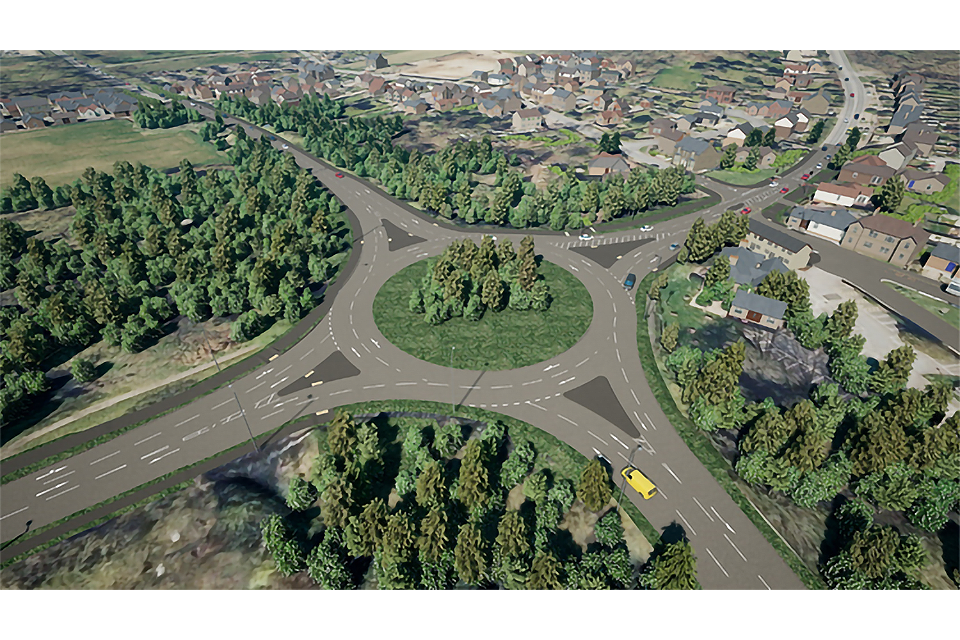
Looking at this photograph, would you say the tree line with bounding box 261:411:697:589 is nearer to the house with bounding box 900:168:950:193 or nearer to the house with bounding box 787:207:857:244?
the house with bounding box 787:207:857:244

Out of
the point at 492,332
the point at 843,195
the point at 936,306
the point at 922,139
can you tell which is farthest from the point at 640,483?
the point at 922,139

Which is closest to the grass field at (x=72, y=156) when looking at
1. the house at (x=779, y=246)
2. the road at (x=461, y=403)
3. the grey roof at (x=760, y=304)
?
the road at (x=461, y=403)

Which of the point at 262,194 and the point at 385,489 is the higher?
the point at 262,194

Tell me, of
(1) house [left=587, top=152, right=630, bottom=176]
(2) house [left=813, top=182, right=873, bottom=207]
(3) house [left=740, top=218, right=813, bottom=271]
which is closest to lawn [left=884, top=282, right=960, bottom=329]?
(3) house [left=740, top=218, right=813, bottom=271]

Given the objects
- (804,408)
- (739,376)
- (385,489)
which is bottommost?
(385,489)

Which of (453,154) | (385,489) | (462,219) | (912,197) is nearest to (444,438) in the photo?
(385,489)

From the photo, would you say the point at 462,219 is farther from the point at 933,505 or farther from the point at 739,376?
the point at 933,505

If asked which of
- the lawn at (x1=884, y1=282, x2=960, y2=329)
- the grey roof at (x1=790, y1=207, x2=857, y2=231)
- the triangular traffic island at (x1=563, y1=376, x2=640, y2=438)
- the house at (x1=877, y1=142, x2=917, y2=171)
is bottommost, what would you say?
the triangular traffic island at (x1=563, y1=376, x2=640, y2=438)
